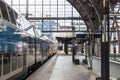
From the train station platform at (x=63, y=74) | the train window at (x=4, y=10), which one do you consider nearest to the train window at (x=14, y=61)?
the train window at (x=4, y=10)

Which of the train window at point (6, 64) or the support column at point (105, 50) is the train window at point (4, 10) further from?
the support column at point (105, 50)

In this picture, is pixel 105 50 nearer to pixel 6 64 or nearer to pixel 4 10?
pixel 6 64

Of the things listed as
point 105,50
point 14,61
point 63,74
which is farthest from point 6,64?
point 63,74

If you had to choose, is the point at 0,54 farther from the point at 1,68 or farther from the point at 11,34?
the point at 11,34

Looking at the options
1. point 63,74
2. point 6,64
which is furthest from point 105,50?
point 63,74

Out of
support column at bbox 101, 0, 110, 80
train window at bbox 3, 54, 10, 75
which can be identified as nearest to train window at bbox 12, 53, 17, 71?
train window at bbox 3, 54, 10, 75

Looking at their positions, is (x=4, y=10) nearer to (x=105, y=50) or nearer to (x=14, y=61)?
(x=14, y=61)

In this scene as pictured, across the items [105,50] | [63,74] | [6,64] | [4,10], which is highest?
[4,10]

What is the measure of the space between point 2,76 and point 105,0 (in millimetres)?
4057

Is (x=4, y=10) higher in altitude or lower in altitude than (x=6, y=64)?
higher

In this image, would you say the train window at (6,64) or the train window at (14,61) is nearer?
the train window at (6,64)

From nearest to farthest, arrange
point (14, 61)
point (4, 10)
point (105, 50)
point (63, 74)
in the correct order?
point (105, 50) → point (4, 10) → point (14, 61) → point (63, 74)

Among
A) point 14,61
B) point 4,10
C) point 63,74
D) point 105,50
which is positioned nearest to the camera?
point 105,50

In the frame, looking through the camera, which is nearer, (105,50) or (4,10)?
(105,50)
